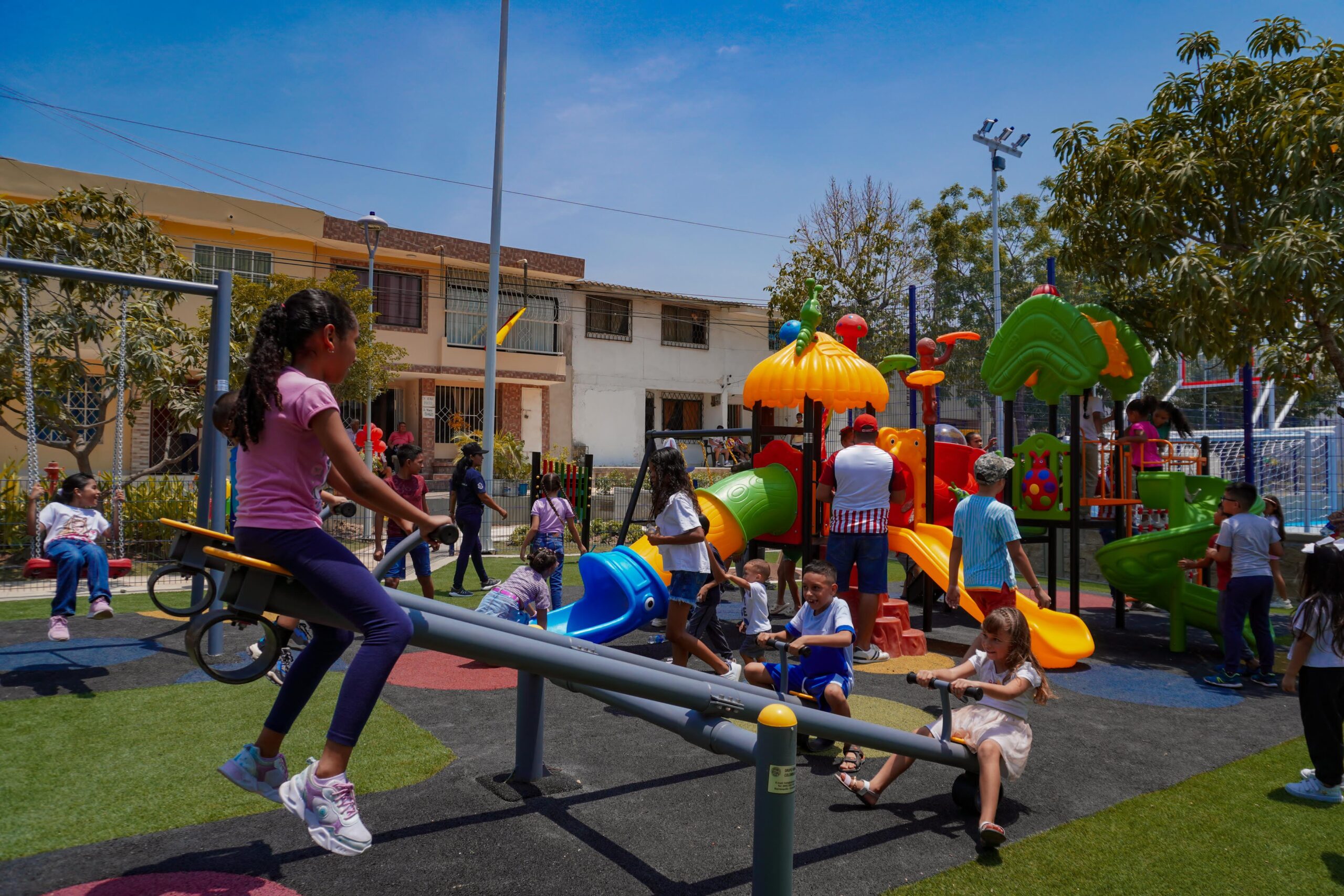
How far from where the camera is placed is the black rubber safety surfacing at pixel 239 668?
2.75m

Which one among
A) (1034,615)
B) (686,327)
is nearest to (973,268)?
(686,327)

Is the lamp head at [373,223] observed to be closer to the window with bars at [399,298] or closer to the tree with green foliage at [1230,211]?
the window with bars at [399,298]

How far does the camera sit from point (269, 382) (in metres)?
2.72

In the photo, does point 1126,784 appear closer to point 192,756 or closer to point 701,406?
point 192,756

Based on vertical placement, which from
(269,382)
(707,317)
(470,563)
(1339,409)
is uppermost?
(707,317)

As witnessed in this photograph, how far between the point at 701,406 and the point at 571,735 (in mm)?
28712

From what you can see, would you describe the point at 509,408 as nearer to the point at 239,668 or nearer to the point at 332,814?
the point at 239,668

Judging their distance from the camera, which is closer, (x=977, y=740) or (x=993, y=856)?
(x=993, y=856)

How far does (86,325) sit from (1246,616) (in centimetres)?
1314

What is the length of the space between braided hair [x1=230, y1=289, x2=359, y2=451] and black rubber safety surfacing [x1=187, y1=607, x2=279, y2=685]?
54 cm

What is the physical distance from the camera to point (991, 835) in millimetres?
3732

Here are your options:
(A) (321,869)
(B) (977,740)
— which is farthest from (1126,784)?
(A) (321,869)

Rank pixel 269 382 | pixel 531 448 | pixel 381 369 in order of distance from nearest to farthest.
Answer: pixel 269 382 → pixel 381 369 → pixel 531 448

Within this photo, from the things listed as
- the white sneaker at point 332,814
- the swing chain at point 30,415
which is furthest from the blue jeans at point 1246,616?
the swing chain at point 30,415
